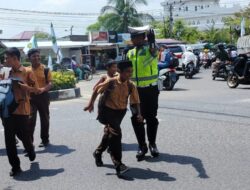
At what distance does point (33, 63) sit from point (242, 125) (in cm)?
392

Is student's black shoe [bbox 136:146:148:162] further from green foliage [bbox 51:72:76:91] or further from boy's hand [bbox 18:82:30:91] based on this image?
green foliage [bbox 51:72:76:91]

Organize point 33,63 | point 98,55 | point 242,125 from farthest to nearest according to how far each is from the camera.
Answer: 1. point 98,55
2. point 242,125
3. point 33,63

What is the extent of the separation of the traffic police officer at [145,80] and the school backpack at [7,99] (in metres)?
1.62

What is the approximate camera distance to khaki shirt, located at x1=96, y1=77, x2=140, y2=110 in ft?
18.6

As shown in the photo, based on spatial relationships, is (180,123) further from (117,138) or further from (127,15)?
(127,15)

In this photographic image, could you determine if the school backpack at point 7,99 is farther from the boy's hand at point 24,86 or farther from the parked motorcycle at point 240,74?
the parked motorcycle at point 240,74

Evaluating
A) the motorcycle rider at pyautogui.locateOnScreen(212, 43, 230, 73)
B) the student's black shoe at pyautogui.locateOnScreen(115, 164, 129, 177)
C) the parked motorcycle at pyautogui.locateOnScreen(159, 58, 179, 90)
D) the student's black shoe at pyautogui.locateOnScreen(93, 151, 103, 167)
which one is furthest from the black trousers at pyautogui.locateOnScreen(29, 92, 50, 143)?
the motorcycle rider at pyautogui.locateOnScreen(212, 43, 230, 73)

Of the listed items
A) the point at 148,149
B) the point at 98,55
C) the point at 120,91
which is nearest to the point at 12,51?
the point at 120,91

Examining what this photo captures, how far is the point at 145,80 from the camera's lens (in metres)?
6.29

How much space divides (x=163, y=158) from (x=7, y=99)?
7.35ft

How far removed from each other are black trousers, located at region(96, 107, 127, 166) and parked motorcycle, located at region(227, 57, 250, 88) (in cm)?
1113

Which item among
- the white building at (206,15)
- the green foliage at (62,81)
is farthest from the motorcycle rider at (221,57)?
the white building at (206,15)

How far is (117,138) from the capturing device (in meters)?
5.60

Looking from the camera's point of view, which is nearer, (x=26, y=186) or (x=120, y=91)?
(x=26, y=186)
